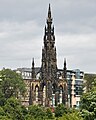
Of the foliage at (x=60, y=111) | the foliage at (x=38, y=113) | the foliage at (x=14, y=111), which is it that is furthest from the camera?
the foliage at (x=60, y=111)

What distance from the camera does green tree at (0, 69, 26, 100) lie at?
141 metres

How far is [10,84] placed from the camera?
470 feet

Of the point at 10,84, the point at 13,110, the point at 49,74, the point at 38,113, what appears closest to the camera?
the point at 13,110

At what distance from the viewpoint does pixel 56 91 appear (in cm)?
12756

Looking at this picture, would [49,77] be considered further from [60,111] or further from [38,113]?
[38,113]

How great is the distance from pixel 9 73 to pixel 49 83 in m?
24.7

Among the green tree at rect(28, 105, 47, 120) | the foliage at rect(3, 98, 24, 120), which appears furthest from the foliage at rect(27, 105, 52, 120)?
the foliage at rect(3, 98, 24, 120)

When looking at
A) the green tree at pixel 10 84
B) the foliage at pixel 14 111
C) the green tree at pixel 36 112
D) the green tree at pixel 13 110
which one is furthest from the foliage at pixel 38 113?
the green tree at pixel 10 84

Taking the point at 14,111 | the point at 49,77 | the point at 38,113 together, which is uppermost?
the point at 49,77

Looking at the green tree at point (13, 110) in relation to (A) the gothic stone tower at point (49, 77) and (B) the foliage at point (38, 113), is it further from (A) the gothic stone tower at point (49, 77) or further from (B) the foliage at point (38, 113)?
(A) the gothic stone tower at point (49, 77)

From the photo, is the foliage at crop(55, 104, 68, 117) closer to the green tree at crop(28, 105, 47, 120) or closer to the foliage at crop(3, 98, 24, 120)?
the green tree at crop(28, 105, 47, 120)

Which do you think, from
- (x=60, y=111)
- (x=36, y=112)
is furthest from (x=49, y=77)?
(x=36, y=112)

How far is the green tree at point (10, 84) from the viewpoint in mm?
141125

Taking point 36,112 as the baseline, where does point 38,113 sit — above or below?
below
